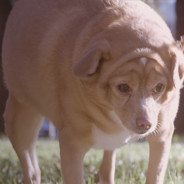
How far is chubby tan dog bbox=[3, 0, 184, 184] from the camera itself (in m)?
2.88

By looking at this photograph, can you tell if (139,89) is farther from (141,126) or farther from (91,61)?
(91,61)

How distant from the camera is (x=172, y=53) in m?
2.94

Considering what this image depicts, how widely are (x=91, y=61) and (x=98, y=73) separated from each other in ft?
0.56

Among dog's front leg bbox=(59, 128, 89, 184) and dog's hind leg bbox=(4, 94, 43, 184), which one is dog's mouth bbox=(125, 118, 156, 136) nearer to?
dog's front leg bbox=(59, 128, 89, 184)

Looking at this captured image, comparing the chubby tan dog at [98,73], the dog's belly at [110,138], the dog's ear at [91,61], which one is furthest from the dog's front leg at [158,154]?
the dog's ear at [91,61]

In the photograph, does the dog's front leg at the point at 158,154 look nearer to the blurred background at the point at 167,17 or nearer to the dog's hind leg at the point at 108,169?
the dog's hind leg at the point at 108,169

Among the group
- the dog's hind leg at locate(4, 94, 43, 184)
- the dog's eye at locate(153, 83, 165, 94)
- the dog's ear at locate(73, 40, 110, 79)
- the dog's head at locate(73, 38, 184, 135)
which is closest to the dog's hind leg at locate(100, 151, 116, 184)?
the dog's hind leg at locate(4, 94, 43, 184)

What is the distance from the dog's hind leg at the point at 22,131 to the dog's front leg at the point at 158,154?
49.1 inches

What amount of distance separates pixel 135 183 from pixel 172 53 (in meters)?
1.64

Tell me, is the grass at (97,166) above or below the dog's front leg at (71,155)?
below

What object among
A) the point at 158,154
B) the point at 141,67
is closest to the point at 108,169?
the point at 158,154

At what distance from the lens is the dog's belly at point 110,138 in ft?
10.5

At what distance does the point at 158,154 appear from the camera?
3309 millimetres

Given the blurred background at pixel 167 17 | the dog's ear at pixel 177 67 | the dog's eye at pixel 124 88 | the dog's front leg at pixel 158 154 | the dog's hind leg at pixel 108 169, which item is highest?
the dog's ear at pixel 177 67
